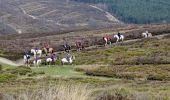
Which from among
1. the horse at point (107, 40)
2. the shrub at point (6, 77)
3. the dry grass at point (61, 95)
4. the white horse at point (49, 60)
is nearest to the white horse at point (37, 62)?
the white horse at point (49, 60)

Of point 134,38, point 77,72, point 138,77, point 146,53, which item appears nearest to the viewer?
point 138,77

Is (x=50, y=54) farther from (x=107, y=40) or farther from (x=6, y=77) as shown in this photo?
(x=6, y=77)

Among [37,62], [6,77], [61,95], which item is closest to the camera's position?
[61,95]

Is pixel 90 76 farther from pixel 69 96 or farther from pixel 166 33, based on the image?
pixel 166 33

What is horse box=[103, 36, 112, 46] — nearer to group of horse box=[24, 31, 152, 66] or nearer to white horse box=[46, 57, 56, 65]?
group of horse box=[24, 31, 152, 66]

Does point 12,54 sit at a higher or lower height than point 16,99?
lower

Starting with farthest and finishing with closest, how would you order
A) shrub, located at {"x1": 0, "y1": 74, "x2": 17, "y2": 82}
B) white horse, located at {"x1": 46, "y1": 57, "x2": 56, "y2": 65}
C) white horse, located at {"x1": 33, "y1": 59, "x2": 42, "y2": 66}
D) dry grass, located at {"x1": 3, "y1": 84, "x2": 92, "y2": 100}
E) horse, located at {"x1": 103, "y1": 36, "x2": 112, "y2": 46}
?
horse, located at {"x1": 103, "y1": 36, "x2": 112, "y2": 46}
white horse, located at {"x1": 33, "y1": 59, "x2": 42, "y2": 66}
white horse, located at {"x1": 46, "y1": 57, "x2": 56, "y2": 65}
shrub, located at {"x1": 0, "y1": 74, "x2": 17, "y2": 82}
dry grass, located at {"x1": 3, "y1": 84, "x2": 92, "y2": 100}

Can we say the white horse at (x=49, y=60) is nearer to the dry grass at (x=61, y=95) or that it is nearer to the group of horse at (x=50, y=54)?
the group of horse at (x=50, y=54)

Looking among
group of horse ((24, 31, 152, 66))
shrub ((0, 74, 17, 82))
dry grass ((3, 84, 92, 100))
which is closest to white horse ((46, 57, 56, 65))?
group of horse ((24, 31, 152, 66))

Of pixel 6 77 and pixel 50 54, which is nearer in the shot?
pixel 6 77

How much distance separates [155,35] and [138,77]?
5666 centimetres

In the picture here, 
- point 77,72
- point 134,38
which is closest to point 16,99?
point 77,72

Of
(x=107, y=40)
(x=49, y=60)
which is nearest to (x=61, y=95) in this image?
(x=49, y=60)

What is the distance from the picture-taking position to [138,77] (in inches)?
1902
